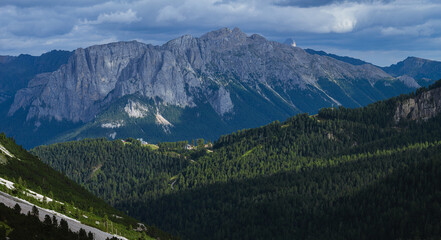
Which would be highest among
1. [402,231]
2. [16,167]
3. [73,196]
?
[16,167]

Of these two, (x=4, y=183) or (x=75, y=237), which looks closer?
(x=75, y=237)

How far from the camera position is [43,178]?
17500 cm

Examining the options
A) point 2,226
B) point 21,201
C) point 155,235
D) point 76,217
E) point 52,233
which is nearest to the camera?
point 2,226

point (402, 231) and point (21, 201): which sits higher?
point (21, 201)

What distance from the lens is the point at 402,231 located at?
650 ft

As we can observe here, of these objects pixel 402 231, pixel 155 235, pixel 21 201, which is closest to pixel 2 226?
pixel 21 201

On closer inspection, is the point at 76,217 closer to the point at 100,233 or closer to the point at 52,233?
the point at 100,233

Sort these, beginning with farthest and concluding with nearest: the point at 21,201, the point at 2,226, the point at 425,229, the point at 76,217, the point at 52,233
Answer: the point at 425,229 → the point at 76,217 → the point at 21,201 → the point at 52,233 → the point at 2,226

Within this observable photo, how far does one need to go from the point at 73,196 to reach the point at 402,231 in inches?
5465

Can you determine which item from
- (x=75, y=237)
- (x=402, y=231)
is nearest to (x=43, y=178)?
(x=75, y=237)

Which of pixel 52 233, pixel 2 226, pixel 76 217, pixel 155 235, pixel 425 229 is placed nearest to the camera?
pixel 2 226

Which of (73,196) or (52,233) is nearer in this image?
(52,233)

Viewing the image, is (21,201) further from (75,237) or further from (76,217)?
(75,237)

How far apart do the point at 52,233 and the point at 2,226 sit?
363 inches
